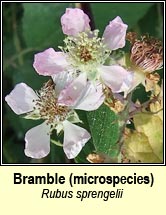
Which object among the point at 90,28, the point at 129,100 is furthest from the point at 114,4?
the point at 129,100

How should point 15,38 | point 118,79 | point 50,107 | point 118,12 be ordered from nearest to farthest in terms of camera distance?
point 118,79
point 50,107
point 118,12
point 15,38

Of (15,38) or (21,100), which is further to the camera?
(15,38)

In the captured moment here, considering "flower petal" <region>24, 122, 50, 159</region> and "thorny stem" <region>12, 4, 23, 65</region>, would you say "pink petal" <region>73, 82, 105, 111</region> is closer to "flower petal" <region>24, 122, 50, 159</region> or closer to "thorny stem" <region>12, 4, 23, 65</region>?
"flower petal" <region>24, 122, 50, 159</region>

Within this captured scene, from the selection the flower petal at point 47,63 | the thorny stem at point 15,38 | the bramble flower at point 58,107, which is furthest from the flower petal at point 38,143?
the thorny stem at point 15,38

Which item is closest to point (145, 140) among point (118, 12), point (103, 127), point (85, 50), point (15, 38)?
point (103, 127)

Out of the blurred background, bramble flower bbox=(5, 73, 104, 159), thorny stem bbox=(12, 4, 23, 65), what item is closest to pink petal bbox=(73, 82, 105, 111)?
bramble flower bbox=(5, 73, 104, 159)

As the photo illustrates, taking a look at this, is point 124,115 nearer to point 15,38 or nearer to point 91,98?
point 91,98

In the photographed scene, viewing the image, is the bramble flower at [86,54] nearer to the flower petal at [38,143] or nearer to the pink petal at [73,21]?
the pink petal at [73,21]
